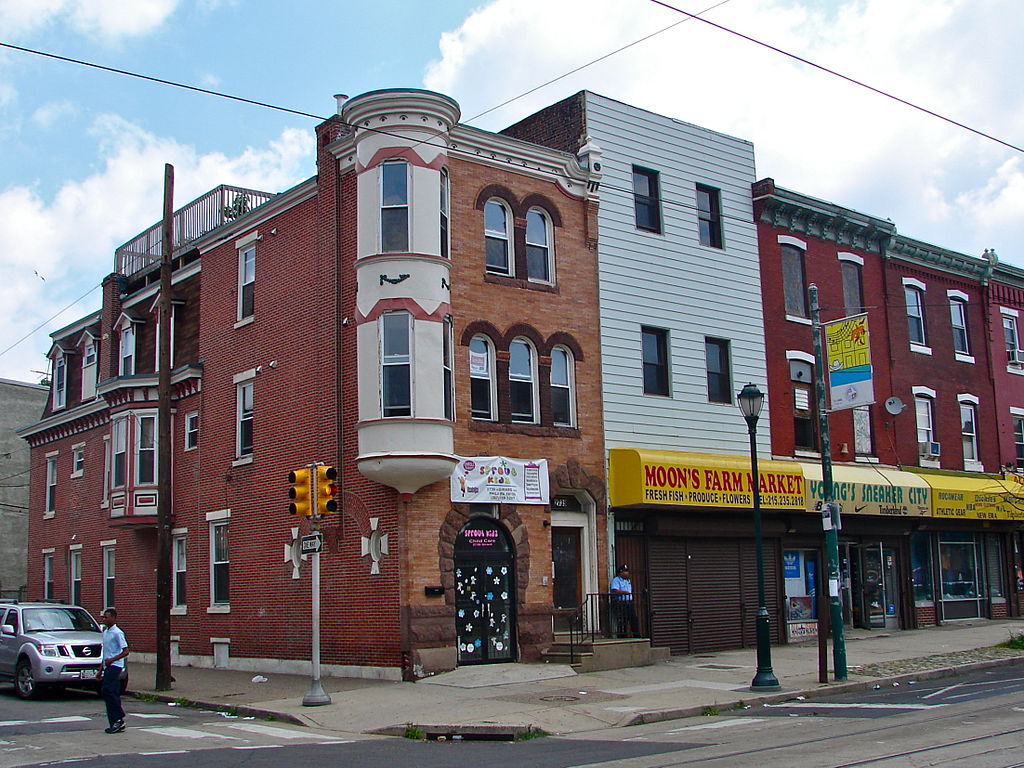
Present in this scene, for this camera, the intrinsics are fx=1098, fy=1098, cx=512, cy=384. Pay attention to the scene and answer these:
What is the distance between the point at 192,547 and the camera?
27.5m

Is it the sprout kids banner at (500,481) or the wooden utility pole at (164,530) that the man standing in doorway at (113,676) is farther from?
the sprout kids banner at (500,481)

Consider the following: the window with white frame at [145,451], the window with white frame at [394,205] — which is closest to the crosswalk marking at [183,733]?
the window with white frame at [394,205]

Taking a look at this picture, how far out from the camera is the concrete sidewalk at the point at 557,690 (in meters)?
15.7

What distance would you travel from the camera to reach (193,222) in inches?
1227

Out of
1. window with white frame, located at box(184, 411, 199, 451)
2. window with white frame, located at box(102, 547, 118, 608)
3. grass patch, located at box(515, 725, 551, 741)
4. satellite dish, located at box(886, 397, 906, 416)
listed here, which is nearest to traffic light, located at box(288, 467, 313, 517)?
grass patch, located at box(515, 725, 551, 741)

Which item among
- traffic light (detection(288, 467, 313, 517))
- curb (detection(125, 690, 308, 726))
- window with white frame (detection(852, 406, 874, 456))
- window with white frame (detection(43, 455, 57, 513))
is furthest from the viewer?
window with white frame (detection(43, 455, 57, 513))

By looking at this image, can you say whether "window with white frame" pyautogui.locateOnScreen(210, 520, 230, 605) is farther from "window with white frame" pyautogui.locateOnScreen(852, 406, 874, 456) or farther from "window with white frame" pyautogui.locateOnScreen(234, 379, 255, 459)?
"window with white frame" pyautogui.locateOnScreen(852, 406, 874, 456)

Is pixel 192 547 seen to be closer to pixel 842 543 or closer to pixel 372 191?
pixel 372 191

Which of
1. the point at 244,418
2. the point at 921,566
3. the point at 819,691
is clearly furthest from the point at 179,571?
the point at 921,566

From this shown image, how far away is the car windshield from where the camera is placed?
2089 cm

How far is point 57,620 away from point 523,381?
10.3 metres

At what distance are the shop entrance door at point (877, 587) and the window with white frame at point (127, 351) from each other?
810 inches

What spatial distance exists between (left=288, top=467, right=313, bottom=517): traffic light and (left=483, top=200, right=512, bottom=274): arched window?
7.03m

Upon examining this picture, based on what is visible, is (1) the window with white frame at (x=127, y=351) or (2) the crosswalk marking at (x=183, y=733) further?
(1) the window with white frame at (x=127, y=351)
